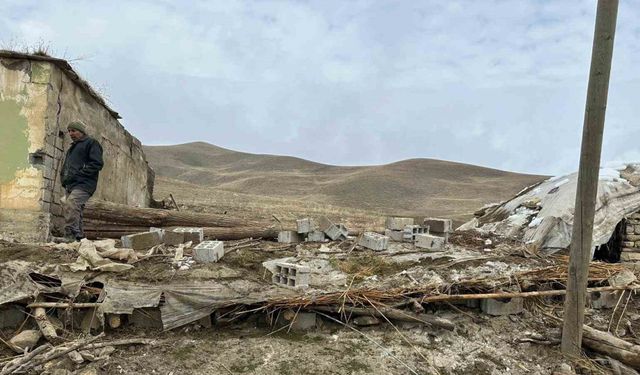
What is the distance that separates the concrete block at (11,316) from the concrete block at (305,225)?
4.26 meters

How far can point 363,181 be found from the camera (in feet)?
173

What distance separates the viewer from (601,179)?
10.1 meters

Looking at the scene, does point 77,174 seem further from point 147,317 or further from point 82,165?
point 147,317

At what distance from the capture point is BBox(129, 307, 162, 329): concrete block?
4984 mm

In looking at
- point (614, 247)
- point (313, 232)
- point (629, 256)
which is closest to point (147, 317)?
point (313, 232)

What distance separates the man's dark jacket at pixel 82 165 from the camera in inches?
267

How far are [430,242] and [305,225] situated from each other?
6.92 feet

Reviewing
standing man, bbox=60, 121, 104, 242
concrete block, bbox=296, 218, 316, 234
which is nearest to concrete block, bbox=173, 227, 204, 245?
standing man, bbox=60, 121, 104, 242

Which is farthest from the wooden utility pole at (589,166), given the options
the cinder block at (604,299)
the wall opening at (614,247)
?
the wall opening at (614,247)

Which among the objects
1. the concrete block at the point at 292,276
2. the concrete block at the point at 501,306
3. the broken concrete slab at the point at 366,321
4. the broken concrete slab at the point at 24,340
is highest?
the concrete block at the point at 292,276

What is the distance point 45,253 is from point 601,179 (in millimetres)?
10366

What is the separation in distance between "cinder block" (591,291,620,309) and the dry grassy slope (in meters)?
25.1

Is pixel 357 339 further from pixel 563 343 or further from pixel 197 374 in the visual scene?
pixel 563 343

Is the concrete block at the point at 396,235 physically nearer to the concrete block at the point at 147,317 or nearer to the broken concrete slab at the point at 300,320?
the broken concrete slab at the point at 300,320
